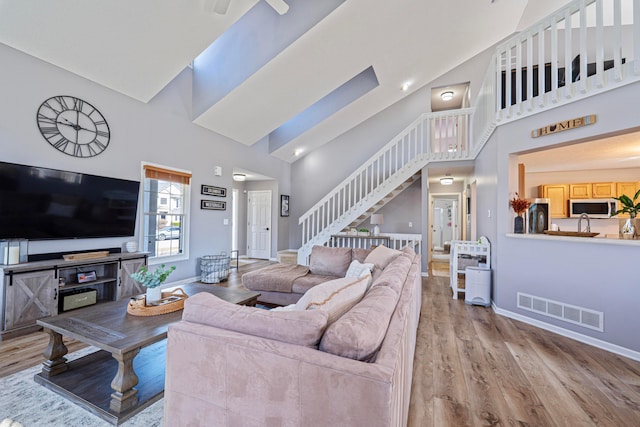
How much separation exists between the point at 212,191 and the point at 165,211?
0.97m

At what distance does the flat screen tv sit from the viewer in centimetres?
283

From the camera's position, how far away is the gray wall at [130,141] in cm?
298

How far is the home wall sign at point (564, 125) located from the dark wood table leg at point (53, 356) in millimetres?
5144

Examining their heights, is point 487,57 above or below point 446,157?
above

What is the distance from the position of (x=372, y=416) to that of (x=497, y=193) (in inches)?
152

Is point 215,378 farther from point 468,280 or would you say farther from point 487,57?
point 487,57

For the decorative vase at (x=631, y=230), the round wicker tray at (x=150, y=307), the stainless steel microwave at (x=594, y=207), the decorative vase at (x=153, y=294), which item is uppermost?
the stainless steel microwave at (x=594, y=207)

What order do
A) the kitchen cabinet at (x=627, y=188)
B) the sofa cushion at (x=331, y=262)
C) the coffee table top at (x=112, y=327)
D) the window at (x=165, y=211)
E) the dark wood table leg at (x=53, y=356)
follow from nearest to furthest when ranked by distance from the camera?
1. the coffee table top at (x=112, y=327)
2. the dark wood table leg at (x=53, y=356)
3. the sofa cushion at (x=331, y=262)
4. the window at (x=165, y=211)
5. the kitchen cabinet at (x=627, y=188)

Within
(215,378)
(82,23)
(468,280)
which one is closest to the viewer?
(215,378)

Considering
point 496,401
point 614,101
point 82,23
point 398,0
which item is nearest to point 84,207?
point 82,23

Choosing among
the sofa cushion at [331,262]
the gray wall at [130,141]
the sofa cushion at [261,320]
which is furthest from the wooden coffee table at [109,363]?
the sofa cushion at [331,262]

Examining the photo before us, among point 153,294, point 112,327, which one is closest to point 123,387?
point 112,327

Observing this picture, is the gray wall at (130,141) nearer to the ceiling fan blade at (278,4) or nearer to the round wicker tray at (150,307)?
the round wicker tray at (150,307)

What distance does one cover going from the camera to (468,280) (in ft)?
13.4
